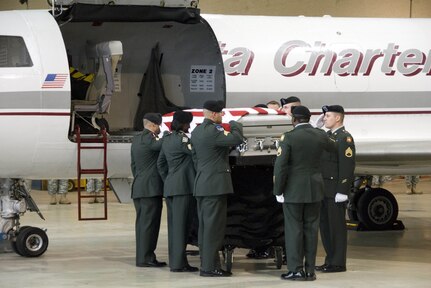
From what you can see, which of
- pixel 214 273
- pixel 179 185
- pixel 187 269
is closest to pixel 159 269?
pixel 187 269

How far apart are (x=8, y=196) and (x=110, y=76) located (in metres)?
2.20

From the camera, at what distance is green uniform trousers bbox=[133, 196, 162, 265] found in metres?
13.4

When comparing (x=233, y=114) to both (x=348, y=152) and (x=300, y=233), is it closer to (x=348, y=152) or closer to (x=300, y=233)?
(x=348, y=152)

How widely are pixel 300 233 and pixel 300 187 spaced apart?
0.56m

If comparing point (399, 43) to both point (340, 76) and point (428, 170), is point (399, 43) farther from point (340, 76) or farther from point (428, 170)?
point (428, 170)

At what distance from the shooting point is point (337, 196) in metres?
13.0

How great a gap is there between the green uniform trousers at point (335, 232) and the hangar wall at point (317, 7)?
15.9m

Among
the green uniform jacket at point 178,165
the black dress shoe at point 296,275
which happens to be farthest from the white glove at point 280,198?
the green uniform jacket at point 178,165

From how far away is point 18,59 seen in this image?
1371 cm

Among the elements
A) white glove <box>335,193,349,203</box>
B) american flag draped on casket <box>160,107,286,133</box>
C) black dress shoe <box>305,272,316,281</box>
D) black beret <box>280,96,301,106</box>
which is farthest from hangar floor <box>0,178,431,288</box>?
black beret <box>280,96,301,106</box>

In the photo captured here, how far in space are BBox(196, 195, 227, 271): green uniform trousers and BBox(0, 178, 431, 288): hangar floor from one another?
0.28 meters

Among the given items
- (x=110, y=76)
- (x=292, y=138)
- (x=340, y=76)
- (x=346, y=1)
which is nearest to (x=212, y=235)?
(x=292, y=138)

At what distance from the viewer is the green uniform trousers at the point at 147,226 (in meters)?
13.4

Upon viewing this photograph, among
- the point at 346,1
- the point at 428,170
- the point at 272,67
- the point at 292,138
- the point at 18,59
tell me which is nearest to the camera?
the point at 292,138
